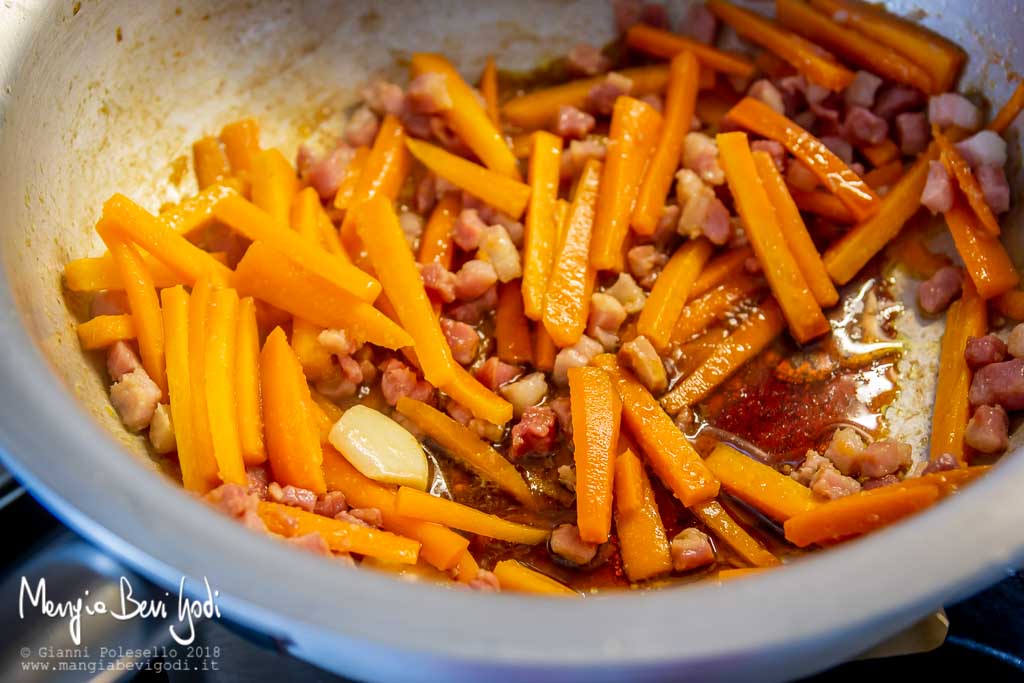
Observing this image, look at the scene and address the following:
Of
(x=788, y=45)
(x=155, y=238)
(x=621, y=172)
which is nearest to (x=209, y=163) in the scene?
(x=155, y=238)

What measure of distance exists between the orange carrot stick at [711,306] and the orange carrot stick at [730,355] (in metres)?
0.07

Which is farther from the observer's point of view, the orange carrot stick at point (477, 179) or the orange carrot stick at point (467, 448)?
the orange carrot stick at point (477, 179)

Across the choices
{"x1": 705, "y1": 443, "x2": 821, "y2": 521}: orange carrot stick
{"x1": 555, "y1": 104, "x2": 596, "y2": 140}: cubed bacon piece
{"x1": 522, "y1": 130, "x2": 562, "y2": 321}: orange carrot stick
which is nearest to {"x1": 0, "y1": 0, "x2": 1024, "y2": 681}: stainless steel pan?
{"x1": 705, "y1": 443, "x2": 821, "y2": 521}: orange carrot stick

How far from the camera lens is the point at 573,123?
2.87 metres

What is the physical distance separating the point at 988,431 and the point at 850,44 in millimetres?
1325

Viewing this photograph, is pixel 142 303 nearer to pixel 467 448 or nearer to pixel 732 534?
pixel 467 448

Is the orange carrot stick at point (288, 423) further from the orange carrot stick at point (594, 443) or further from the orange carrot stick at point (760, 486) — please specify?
the orange carrot stick at point (760, 486)

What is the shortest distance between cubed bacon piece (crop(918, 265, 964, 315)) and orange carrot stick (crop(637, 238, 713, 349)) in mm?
601

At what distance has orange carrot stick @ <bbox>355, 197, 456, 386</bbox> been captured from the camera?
2.33m

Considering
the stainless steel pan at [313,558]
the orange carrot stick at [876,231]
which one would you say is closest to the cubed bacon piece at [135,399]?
the stainless steel pan at [313,558]

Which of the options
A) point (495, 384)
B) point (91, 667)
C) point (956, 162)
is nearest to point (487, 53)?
point (495, 384)

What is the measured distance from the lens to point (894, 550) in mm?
1426

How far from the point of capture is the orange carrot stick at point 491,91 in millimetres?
2959

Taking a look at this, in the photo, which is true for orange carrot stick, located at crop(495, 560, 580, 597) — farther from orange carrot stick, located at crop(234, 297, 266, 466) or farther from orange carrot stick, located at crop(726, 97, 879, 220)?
orange carrot stick, located at crop(726, 97, 879, 220)
